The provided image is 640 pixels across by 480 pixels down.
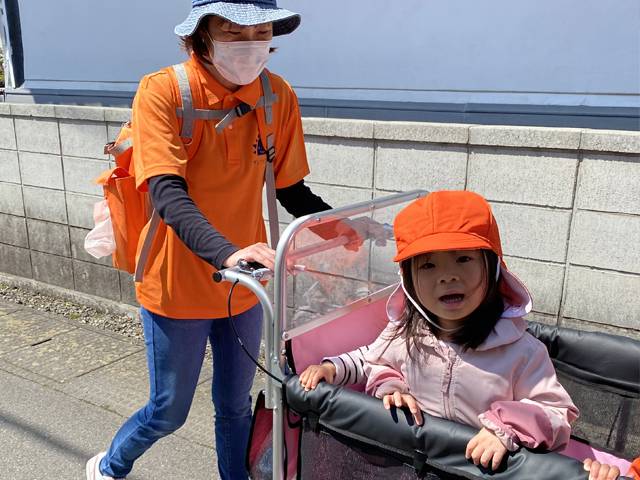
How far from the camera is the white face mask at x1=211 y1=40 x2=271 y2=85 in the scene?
1.98 meters

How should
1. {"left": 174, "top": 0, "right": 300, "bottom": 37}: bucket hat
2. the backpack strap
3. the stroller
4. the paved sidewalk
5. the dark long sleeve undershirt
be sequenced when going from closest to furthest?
the stroller
the dark long sleeve undershirt
{"left": 174, "top": 0, "right": 300, "bottom": 37}: bucket hat
the backpack strap
the paved sidewalk

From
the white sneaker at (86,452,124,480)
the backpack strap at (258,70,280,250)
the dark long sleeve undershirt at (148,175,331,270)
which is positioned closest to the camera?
the dark long sleeve undershirt at (148,175,331,270)

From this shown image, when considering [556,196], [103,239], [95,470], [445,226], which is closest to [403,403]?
[445,226]

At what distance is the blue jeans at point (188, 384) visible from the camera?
219cm

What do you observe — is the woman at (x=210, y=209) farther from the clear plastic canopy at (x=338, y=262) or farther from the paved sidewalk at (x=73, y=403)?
the paved sidewalk at (x=73, y=403)

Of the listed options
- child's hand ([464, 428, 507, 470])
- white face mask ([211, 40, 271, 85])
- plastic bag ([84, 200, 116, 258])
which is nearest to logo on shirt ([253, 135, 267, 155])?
white face mask ([211, 40, 271, 85])

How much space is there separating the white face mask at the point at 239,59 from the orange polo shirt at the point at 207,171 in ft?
0.15

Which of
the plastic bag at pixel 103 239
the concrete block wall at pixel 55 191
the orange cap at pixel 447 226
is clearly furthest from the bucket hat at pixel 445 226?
the concrete block wall at pixel 55 191

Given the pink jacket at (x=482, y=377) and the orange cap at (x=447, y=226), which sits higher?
the orange cap at (x=447, y=226)

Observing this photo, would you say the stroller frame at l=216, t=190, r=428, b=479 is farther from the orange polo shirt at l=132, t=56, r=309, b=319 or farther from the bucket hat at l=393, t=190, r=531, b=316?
the orange polo shirt at l=132, t=56, r=309, b=319

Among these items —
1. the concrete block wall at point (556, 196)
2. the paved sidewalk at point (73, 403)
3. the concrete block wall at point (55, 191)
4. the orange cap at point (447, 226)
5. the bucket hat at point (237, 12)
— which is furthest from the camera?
the concrete block wall at point (55, 191)

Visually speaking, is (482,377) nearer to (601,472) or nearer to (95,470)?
(601,472)

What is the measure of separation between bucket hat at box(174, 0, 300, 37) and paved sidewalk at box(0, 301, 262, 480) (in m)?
1.92

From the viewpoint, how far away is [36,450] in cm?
309
